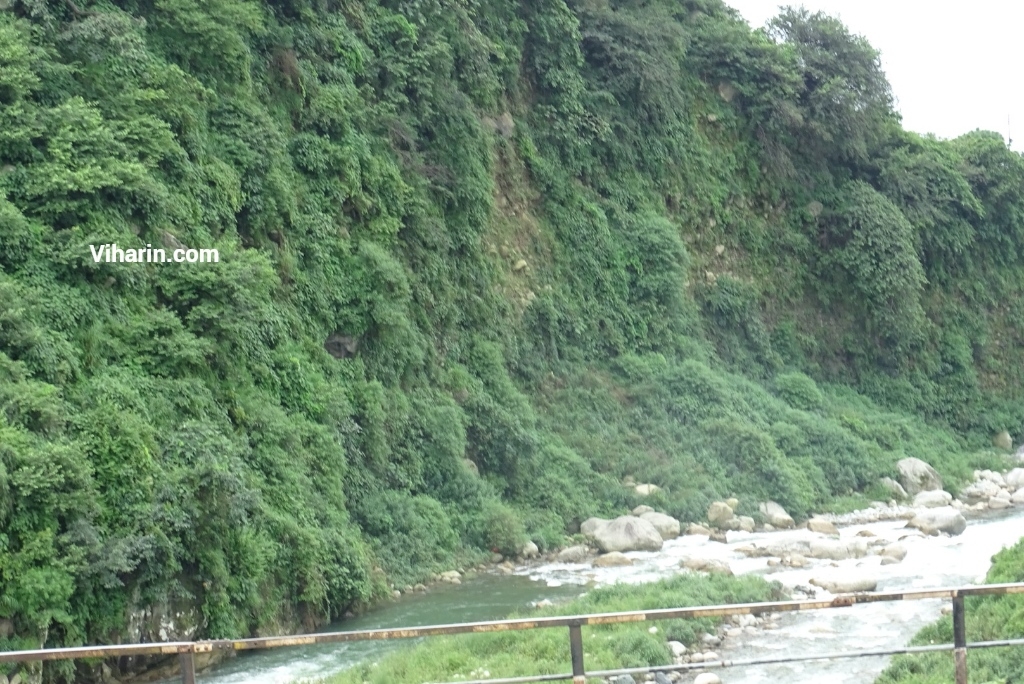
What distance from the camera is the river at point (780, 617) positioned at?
11.1m

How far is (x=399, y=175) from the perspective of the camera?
2177 centimetres

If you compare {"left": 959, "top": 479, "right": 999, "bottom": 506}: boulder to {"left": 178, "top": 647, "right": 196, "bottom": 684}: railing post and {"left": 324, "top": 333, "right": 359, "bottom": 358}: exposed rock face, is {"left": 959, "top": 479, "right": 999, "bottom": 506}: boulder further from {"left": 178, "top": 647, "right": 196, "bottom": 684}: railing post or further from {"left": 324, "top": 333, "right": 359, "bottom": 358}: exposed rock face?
{"left": 178, "top": 647, "right": 196, "bottom": 684}: railing post

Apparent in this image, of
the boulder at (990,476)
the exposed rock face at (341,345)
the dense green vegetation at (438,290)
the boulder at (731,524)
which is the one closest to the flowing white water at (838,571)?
the boulder at (731,524)

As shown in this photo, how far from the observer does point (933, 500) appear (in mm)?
24594

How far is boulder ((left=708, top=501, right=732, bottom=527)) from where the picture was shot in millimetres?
21766

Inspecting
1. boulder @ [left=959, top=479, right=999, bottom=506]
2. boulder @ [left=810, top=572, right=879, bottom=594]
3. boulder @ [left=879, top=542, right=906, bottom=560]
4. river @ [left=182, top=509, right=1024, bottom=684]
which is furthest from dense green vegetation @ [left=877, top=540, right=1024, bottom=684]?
boulder @ [left=959, top=479, right=999, bottom=506]

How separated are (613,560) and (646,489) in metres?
4.84

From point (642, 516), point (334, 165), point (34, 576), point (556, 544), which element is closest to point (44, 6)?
point (334, 165)

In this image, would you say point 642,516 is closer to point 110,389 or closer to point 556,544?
point 556,544

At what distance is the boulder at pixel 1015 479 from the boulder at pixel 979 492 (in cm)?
46

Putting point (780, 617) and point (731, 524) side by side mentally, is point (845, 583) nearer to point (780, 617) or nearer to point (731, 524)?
point (780, 617)

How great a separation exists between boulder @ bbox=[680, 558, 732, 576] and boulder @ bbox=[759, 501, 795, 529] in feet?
17.6

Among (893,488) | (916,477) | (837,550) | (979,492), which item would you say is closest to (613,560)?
(837,550)
